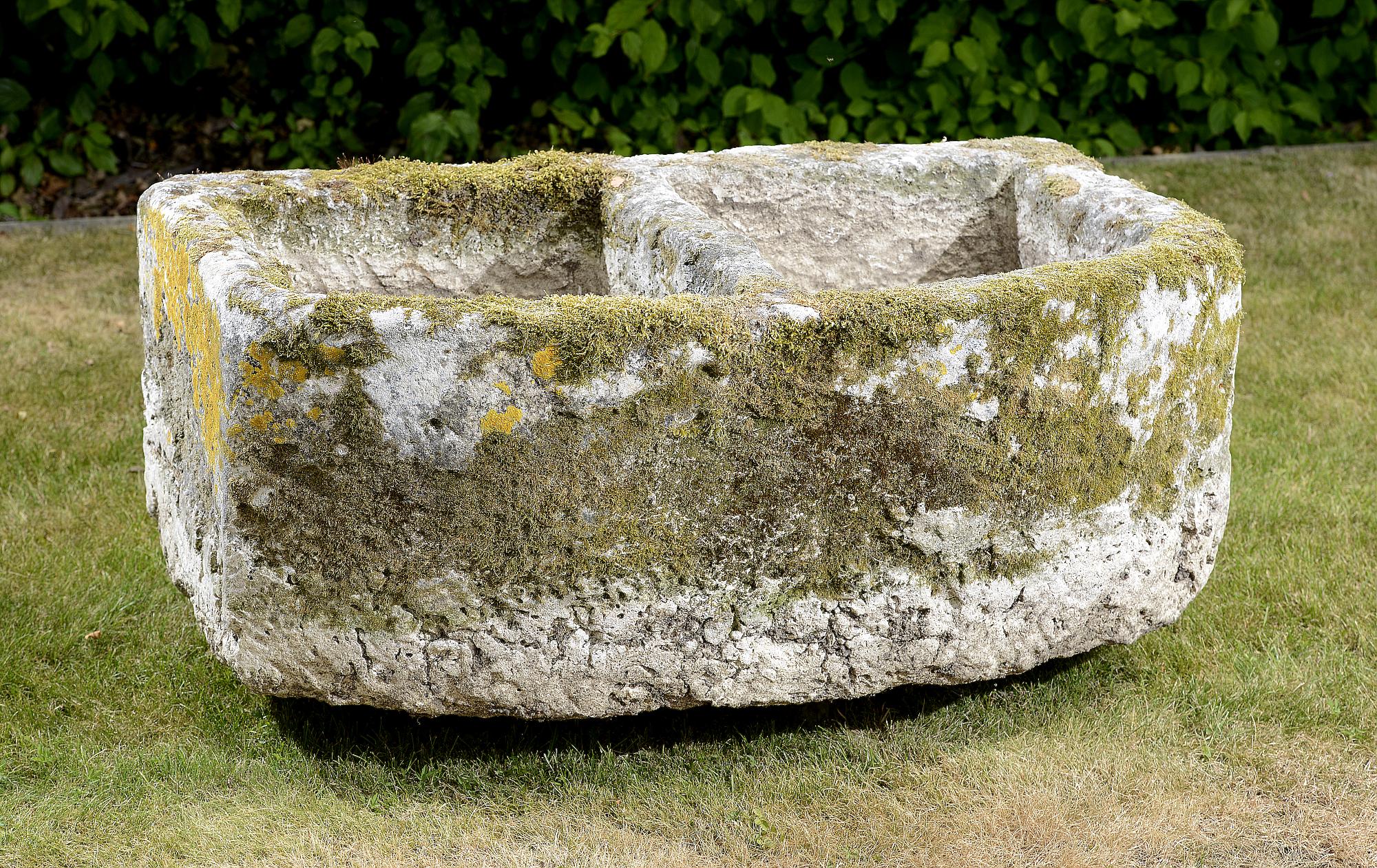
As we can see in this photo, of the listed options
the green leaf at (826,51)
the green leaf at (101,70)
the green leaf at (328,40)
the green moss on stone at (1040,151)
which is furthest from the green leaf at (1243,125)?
the green leaf at (101,70)

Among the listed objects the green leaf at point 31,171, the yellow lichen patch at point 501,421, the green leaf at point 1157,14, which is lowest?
the green leaf at point 31,171

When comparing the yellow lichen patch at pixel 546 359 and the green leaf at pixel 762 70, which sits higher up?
the yellow lichen patch at pixel 546 359

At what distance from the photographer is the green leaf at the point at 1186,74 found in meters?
7.04

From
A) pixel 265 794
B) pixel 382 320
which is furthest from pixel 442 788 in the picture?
pixel 382 320

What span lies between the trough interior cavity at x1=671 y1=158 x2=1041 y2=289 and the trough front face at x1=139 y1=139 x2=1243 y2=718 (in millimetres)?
794

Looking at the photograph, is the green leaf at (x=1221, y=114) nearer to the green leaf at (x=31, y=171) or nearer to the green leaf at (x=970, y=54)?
the green leaf at (x=970, y=54)

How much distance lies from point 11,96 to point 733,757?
5293 millimetres

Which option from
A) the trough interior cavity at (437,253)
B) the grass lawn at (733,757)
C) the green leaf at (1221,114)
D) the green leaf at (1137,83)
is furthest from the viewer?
the green leaf at (1221,114)

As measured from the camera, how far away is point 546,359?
2277 millimetres

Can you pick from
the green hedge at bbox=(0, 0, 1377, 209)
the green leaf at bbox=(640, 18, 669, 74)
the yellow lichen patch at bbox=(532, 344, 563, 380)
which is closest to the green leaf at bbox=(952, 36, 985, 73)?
the green hedge at bbox=(0, 0, 1377, 209)

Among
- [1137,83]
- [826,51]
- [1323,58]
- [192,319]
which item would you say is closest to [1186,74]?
[1137,83]

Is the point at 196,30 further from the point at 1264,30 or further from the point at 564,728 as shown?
the point at 1264,30

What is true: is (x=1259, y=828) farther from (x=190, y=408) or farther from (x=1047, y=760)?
(x=190, y=408)

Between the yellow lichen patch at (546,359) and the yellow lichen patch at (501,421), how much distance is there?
77mm
